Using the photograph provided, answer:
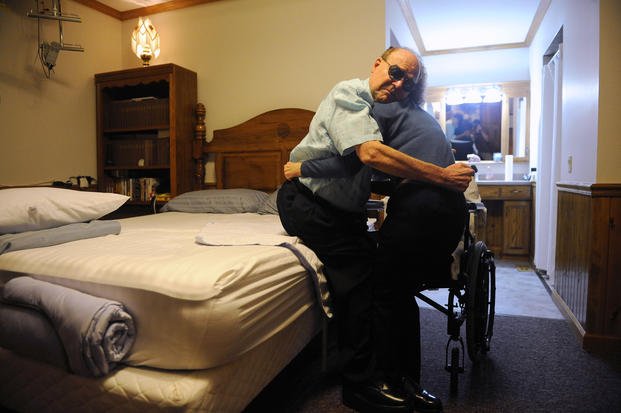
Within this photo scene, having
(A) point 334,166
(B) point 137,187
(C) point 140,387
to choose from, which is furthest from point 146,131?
(C) point 140,387

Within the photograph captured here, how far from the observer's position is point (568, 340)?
2059 millimetres

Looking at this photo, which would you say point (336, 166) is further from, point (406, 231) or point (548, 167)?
point (548, 167)

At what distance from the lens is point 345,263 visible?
145 cm

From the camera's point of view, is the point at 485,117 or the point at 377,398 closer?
the point at 377,398

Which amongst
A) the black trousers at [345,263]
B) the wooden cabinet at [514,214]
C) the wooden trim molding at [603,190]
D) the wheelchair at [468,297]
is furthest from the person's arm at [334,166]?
the wooden cabinet at [514,214]

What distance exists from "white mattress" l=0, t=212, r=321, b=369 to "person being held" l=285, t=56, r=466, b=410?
0.94ft

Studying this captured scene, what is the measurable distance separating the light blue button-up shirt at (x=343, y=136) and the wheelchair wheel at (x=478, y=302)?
50 cm

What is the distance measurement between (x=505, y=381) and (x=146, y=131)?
323 centimetres

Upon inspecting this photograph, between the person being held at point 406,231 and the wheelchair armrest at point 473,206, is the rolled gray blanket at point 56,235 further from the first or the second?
the wheelchair armrest at point 473,206

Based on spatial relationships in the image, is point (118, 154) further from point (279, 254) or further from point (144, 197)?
point (279, 254)

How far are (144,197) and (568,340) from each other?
3.11 metres

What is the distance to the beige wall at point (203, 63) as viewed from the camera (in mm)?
2959

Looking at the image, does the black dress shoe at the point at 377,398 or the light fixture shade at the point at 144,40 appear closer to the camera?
the black dress shoe at the point at 377,398

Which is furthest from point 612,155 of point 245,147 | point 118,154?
point 118,154
